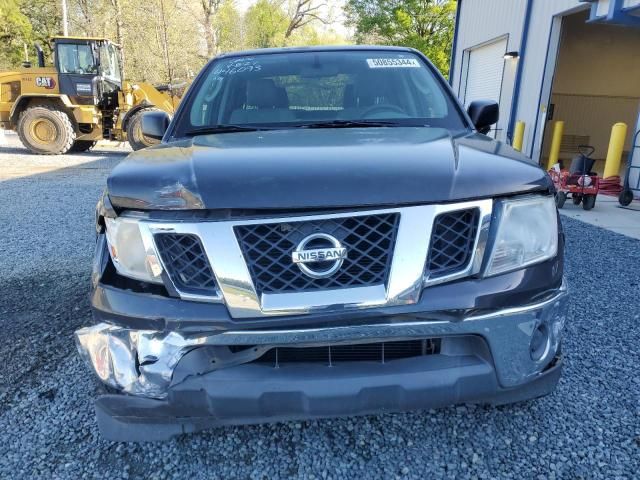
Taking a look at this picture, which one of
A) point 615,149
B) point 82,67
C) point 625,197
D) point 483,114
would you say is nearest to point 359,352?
point 483,114

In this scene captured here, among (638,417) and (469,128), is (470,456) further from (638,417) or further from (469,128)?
(469,128)

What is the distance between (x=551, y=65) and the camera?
30.5 ft

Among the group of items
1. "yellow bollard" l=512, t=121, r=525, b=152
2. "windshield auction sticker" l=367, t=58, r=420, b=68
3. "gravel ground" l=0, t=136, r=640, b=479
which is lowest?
"gravel ground" l=0, t=136, r=640, b=479

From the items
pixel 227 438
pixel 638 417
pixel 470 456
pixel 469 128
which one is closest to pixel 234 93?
pixel 469 128

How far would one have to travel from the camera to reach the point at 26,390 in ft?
7.48

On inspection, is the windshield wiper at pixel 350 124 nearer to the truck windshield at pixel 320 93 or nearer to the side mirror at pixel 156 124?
the truck windshield at pixel 320 93

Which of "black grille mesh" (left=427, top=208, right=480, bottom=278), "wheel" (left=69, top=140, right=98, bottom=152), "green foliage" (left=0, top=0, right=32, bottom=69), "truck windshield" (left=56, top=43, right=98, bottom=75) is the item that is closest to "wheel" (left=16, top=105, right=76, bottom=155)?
"wheel" (left=69, top=140, right=98, bottom=152)

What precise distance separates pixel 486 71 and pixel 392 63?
10.9 metres

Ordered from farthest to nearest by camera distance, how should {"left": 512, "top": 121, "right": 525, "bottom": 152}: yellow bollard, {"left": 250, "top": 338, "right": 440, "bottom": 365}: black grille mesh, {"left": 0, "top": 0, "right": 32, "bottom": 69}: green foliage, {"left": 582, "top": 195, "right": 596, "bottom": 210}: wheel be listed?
1. {"left": 0, "top": 0, "right": 32, "bottom": 69}: green foliage
2. {"left": 512, "top": 121, "right": 525, "bottom": 152}: yellow bollard
3. {"left": 582, "top": 195, "right": 596, "bottom": 210}: wheel
4. {"left": 250, "top": 338, "right": 440, "bottom": 365}: black grille mesh

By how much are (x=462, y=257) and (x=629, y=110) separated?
16.4 metres

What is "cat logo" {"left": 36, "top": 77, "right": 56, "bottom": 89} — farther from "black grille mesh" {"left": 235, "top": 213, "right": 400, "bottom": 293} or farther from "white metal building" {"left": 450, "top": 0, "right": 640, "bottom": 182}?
"black grille mesh" {"left": 235, "top": 213, "right": 400, "bottom": 293}

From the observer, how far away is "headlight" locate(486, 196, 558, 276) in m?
1.54

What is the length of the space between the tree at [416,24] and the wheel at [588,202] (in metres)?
17.1

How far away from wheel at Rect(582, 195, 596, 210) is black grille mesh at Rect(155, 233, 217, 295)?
6696 millimetres
